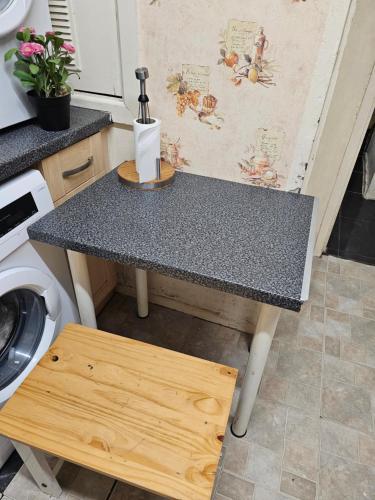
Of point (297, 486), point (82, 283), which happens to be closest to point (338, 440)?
point (297, 486)

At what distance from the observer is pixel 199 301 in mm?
1724

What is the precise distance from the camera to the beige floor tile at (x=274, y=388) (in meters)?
1.44

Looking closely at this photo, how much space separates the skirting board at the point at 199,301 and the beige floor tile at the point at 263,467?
0.56 meters

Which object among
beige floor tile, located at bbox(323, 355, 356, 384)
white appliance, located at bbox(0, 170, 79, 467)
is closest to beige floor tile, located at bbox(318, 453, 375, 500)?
beige floor tile, located at bbox(323, 355, 356, 384)

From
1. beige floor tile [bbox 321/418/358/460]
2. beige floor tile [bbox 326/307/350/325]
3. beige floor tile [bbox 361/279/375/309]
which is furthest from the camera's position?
beige floor tile [bbox 361/279/375/309]

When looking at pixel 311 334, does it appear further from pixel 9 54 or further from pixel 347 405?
pixel 9 54

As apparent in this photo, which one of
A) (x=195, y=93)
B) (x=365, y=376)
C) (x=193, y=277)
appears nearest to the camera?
(x=193, y=277)

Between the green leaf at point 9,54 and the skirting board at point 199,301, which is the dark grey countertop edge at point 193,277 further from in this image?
the skirting board at point 199,301

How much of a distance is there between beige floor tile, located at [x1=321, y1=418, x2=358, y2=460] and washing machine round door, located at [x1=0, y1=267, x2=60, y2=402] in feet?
3.64

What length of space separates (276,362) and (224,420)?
790 mm

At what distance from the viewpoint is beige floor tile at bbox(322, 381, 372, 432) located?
137cm

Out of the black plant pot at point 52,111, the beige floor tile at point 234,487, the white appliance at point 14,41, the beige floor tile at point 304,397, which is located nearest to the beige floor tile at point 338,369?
the beige floor tile at point 304,397

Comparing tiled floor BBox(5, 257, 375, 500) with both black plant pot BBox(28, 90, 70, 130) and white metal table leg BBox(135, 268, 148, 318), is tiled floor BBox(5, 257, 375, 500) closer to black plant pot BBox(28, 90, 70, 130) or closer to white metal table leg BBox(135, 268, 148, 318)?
white metal table leg BBox(135, 268, 148, 318)

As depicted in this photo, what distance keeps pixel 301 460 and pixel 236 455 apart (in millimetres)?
236
